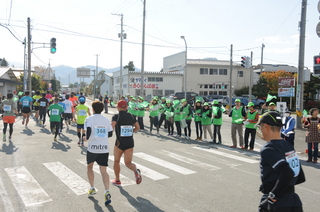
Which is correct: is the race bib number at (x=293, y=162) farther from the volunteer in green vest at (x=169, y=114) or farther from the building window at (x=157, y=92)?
the building window at (x=157, y=92)

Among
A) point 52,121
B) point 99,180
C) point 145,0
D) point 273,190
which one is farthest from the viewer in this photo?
point 145,0

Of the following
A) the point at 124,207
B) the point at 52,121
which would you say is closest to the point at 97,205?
the point at 124,207

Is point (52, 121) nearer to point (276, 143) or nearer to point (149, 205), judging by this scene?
point (149, 205)

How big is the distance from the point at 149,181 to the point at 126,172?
892 mm

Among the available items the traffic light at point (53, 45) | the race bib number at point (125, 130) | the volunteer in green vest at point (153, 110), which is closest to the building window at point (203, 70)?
the traffic light at point (53, 45)

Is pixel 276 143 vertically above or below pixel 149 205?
above

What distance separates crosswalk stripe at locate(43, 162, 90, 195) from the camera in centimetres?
583

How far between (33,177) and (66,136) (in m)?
6.51

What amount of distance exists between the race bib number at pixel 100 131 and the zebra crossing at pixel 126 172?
1.27 meters

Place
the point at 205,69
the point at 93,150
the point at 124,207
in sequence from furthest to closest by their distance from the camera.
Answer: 1. the point at 205,69
2. the point at 93,150
3. the point at 124,207

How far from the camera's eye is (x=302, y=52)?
17.4 meters

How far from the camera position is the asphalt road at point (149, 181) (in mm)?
5074

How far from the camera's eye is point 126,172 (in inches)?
281

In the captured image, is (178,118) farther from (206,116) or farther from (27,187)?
(27,187)
